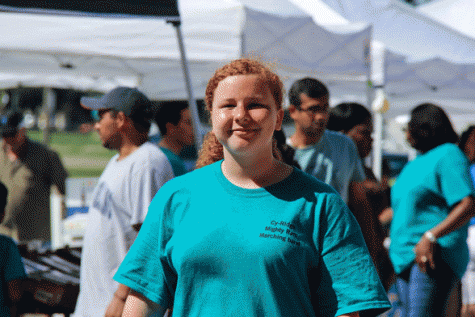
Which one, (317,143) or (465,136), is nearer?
(317,143)

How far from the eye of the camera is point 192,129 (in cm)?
382

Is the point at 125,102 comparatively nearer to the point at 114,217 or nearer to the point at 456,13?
the point at 114,217

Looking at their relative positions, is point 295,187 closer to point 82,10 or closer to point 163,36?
point 82,10

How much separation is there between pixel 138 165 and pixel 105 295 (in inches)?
23.9

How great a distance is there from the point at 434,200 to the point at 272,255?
7.41 ft

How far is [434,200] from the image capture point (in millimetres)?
3248

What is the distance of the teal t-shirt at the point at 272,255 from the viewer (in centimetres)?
126

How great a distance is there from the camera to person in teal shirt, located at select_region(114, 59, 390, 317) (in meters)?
1.27

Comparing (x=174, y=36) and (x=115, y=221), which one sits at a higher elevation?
(x=174, y=36)

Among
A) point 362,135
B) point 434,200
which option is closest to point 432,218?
point 434,200

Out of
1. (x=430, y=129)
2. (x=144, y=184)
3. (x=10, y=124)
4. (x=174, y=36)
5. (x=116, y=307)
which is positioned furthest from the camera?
(x=10, y=124)

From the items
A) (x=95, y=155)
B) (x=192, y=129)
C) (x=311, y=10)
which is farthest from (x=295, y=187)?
(x=95, y=155)

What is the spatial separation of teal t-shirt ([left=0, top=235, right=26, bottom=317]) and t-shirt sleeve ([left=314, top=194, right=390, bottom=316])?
2.07 m

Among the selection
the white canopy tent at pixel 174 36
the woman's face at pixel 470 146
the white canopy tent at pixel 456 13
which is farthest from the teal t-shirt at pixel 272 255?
the white canopy tent at pixel 456 13
